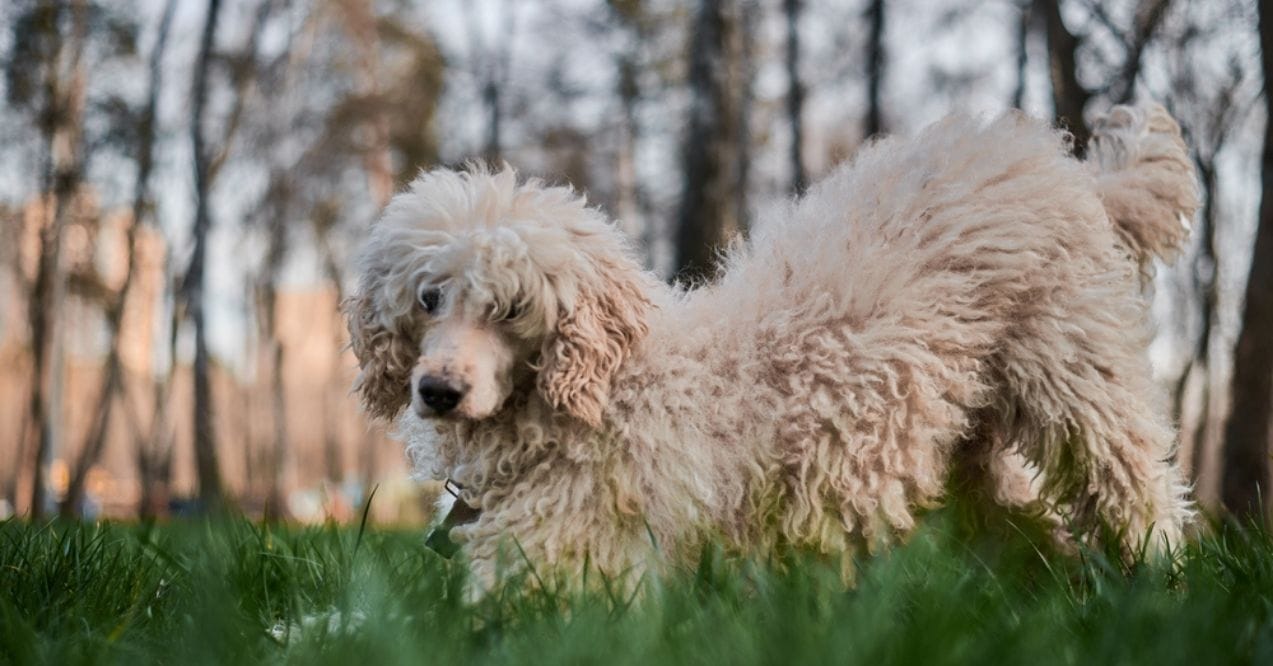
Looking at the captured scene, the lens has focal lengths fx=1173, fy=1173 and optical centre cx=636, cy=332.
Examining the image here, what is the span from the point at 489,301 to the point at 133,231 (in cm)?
1894

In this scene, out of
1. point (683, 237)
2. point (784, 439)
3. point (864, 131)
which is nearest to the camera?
point (784, 439)

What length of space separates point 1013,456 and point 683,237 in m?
6.12

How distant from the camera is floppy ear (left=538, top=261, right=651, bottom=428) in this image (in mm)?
3871

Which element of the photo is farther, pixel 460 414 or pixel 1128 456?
pixel 1128 456

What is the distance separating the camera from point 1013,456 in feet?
15.8

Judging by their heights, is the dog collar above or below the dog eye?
below

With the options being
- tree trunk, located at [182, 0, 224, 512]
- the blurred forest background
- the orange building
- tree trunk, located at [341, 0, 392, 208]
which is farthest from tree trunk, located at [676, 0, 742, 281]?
tree trunk, located at [341, 0, 392, 208]

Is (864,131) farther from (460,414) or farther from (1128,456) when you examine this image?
(460,414)

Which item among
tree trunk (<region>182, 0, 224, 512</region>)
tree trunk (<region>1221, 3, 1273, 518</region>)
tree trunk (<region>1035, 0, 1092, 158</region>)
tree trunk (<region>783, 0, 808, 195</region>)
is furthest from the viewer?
tree trunk (<region>783, 0, 808, 195</region>)

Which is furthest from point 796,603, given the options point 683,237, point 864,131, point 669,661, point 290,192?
point 290,192

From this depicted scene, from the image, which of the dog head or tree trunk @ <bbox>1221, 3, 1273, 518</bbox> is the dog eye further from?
tree trunk @ <bbox>1221, 3, 1273, 518</bbox>

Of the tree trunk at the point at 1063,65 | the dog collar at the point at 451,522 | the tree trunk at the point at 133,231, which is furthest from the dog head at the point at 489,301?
the tree trunk at the point at 133,231

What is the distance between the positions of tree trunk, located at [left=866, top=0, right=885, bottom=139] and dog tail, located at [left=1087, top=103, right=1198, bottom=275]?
10302mm

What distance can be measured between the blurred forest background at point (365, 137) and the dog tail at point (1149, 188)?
578 centimetres
